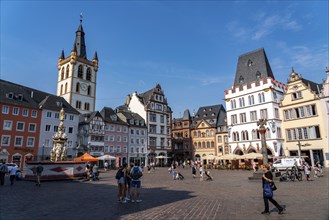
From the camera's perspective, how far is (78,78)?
73938 millimetres

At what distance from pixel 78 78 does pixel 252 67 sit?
5033 cm

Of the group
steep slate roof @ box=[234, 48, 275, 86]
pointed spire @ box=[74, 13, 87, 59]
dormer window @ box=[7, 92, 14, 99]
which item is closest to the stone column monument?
dormer window @ box=[7, 92, 14, 99]

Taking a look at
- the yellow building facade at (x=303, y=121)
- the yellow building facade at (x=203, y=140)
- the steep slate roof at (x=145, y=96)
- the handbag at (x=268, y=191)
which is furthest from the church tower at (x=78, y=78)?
the handbag at (x=268, y=191)

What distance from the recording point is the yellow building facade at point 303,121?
132ft

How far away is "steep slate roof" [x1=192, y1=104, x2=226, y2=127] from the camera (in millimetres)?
71375

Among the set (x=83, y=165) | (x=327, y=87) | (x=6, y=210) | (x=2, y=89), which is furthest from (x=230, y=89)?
(x=6, y=210)

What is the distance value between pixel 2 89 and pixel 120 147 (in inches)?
1103

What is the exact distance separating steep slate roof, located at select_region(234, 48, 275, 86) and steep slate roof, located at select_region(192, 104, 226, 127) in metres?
19.3

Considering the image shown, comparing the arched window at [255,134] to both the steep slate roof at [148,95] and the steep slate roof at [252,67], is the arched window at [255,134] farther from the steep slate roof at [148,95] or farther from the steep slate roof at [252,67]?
the steep slate roof at [148,95]

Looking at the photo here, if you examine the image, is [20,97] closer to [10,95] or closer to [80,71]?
[10,95]

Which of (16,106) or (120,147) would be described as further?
(120,147)

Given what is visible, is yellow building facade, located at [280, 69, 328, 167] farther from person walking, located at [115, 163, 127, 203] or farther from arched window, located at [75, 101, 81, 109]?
arched window, located at [75, 101, 81, 109]

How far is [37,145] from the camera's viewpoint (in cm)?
4609

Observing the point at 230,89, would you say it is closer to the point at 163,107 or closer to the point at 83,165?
the point at 163,107
